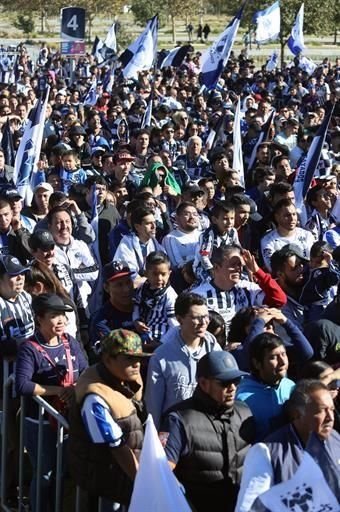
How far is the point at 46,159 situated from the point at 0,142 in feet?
5.38

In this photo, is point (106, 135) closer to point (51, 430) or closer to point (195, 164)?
point (195, 164)

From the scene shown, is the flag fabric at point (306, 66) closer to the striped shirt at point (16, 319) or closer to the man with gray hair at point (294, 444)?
the striped shirt at point (16, 319)

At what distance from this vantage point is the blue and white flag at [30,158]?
10.7 m

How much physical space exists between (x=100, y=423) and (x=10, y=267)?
72.2 inches

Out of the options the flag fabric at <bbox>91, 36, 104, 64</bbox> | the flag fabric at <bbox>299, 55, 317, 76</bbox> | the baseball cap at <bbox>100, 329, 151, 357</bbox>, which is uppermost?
the baseball cap at <bbox>100, 329, 151, 357</bbox>

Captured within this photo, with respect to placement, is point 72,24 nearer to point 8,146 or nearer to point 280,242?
point 8,146

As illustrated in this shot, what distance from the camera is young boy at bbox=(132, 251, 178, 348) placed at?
6703mm

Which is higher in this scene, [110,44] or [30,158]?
[30,158]

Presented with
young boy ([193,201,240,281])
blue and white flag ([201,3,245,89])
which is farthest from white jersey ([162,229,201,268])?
blue and white flag ([201,3,245,89])

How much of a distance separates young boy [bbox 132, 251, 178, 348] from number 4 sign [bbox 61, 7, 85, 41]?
58.7 feet

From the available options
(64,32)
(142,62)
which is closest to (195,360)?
(142,62)

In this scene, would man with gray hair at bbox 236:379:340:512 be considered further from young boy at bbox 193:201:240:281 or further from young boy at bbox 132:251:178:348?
young boy at bbox 193:201:240:281

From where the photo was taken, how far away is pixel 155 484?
4.34m

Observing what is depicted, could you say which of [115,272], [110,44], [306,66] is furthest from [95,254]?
[306,66]
